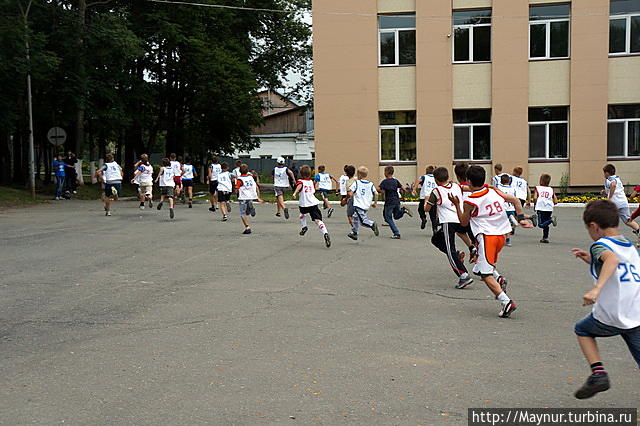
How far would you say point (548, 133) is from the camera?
103ft

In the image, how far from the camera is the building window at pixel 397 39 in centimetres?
3200

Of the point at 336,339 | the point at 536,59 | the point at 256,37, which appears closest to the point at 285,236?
the point at 336,339

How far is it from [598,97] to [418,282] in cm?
2284

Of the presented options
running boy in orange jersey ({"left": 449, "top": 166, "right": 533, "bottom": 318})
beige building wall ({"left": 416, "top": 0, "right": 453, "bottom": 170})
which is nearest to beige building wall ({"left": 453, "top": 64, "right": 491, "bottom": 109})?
beige building wall ({"left": 416, "top": 0, "right": 453, "bottom": 170})

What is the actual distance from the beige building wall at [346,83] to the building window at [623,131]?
32.3 feet

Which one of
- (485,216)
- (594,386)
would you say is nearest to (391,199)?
→ (485,216)

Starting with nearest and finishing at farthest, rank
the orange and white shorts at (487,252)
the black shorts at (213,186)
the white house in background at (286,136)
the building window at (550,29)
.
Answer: the orange and white shorts at (487,252) → the black shorts at (213,186) → the building window at (550,29) → the white house in background at (286,136)

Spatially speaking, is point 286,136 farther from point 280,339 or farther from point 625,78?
Answer: point 280,339

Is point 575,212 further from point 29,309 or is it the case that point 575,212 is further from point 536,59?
point 29,309

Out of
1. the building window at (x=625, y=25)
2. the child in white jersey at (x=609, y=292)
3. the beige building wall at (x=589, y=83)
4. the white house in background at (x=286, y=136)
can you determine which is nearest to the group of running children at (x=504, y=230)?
the child in white jersey at (x=609, y=292)

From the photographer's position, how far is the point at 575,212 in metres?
25.8

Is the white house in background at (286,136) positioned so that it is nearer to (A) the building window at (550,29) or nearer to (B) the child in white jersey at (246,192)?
(A) the building window at (550,29)

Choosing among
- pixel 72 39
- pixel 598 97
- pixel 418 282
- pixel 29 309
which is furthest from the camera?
pixel 72 39

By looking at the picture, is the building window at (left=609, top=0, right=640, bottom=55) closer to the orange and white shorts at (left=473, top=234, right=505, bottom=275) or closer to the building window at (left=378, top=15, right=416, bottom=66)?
the building window at (left=378, top=15, right=416, bottom=66)
